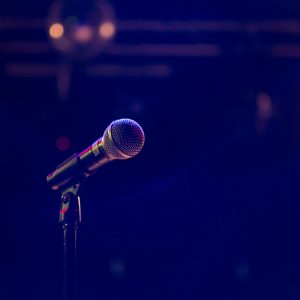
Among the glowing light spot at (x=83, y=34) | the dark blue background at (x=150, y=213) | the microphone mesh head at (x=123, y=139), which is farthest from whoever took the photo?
the glowing light spot at (x=83, y=34)

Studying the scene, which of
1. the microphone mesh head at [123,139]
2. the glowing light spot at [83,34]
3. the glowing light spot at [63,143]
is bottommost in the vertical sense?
the microphone mesh head at [123,139]

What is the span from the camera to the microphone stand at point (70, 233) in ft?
6.24

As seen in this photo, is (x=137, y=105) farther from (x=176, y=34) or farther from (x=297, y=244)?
(x=297, y=244)

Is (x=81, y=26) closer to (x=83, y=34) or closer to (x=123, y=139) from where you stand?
(x=83, y=34)

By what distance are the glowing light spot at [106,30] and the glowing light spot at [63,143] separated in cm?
76

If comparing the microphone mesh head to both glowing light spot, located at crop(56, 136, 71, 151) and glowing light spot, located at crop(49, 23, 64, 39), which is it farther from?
glowing light spot, located at crop(49, 23, 64, 39)

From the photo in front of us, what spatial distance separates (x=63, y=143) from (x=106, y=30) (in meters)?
0.83

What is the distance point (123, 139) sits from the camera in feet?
5.66

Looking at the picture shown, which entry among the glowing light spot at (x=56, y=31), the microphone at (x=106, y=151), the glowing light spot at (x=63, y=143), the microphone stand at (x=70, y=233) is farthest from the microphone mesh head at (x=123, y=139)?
the glowing light spot at (x=56, y=31)

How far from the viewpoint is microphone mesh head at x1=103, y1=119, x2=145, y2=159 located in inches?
68.0

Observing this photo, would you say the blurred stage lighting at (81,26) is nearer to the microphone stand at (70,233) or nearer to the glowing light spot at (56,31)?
the glowing light spot at (56,31)

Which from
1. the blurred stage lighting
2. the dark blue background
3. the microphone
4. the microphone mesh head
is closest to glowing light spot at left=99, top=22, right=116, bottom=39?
the blurred stage lighting

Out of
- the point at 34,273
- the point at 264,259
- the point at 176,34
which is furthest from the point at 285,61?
the point at 34,273

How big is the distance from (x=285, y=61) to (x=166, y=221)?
151 centimetres
